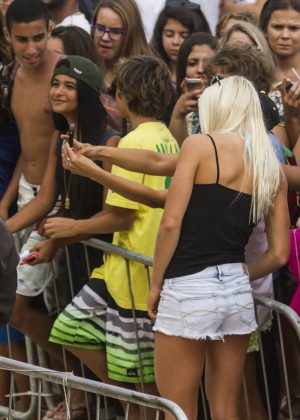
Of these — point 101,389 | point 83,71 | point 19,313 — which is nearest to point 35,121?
point 83,71

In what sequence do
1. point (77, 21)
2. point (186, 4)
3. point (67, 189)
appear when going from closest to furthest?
point (67, 189)
point (186, 4)
point (77, 21)

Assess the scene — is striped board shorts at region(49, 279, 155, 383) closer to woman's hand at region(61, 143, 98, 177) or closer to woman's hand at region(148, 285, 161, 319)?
woman's hand at region(148, 285, 161, 319)

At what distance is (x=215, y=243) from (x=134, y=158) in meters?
0.77

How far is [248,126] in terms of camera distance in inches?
224

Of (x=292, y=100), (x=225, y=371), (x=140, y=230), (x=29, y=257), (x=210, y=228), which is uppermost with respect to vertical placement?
Answer: (x=292, y=100)

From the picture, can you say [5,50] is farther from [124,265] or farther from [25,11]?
[124,265]

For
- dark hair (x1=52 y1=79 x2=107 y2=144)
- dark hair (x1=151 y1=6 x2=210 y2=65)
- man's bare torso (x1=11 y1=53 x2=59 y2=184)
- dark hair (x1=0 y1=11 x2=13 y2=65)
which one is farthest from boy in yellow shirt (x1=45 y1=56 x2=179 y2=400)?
dark hair (x1=151 y1=6 x2=210 y2=65)

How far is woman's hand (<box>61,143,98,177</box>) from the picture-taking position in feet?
19.5

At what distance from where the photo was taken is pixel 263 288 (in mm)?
6262

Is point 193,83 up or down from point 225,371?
up

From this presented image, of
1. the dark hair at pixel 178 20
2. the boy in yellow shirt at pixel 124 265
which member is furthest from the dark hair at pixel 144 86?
the dark hair at pixel 178 20

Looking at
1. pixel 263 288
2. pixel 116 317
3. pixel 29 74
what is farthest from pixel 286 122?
pixel 29 74

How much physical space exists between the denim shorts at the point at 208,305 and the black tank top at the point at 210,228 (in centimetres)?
5

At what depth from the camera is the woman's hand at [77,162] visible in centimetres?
594
